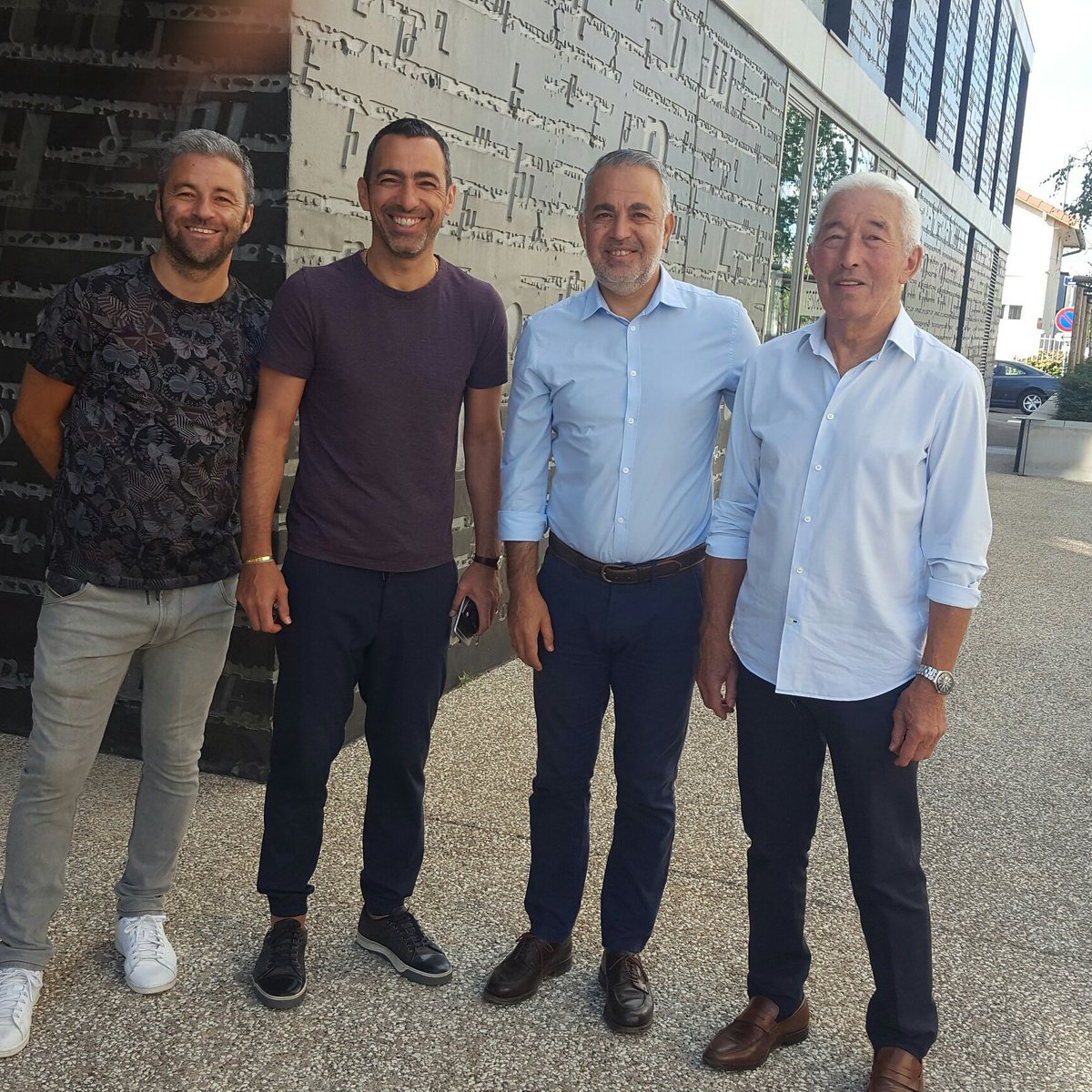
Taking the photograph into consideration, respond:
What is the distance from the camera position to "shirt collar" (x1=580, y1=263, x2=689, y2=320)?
2861 millimetres

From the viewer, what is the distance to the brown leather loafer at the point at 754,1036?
279 cm

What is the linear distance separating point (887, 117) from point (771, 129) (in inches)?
214

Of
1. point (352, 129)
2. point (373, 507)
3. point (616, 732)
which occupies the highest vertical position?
point (352, 129)

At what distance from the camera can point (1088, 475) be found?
1617 centimetres

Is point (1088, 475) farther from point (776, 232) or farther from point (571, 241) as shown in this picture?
point (571, 241)

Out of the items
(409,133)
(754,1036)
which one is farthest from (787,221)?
(754,1036)

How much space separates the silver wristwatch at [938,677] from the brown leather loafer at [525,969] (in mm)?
1275

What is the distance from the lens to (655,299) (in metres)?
2.86

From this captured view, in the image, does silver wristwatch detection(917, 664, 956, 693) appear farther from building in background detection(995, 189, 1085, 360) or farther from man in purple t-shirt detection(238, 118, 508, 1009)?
building in background detection(995, 189, 1085, 360)

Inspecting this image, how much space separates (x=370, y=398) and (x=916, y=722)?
4.79 ft

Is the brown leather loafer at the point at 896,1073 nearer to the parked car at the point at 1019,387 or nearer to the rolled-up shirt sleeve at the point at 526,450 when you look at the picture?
the rolled-up shirt sleeve at the point at 526,450

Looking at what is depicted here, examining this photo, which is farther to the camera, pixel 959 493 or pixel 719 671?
pixel 719 671

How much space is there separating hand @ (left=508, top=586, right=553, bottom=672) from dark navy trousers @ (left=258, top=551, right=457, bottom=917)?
24cm

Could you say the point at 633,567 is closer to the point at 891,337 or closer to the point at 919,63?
the point at 891,337
